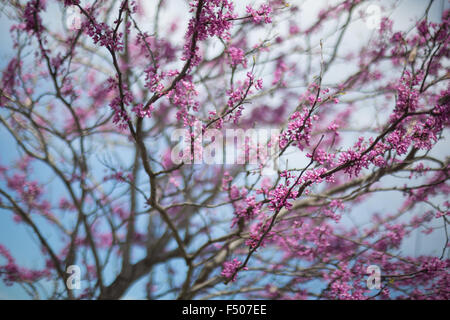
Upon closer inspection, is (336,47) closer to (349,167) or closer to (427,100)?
(427,100)

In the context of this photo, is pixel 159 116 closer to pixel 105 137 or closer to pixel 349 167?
pixel 105 137

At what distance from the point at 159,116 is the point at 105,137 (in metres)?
0.98

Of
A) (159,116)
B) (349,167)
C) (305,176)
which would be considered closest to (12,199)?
(159,116)

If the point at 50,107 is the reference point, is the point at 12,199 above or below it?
below

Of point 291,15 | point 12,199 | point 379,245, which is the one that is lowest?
point 379,245

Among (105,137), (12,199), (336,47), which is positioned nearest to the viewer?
(12,199)

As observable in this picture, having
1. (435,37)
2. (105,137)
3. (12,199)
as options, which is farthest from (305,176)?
(105,137)

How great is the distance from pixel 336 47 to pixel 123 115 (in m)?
2.79

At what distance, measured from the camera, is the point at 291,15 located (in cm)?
393

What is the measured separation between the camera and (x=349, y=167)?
197cm
